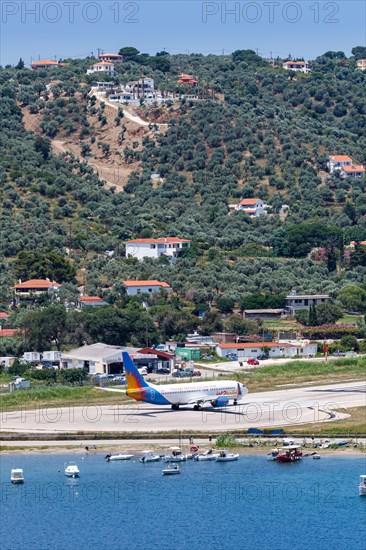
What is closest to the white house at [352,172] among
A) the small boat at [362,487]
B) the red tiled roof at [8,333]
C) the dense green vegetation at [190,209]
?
the dense green vegetation at [190,209]

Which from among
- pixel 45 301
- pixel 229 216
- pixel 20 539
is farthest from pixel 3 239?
pixel 20 539

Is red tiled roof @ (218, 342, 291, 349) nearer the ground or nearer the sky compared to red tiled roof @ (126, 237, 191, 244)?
nearer the ground

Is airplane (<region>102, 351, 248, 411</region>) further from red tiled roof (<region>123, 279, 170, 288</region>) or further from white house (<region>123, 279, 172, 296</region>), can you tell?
red tiled roof (<region>123, 279, 170, 288</region>)

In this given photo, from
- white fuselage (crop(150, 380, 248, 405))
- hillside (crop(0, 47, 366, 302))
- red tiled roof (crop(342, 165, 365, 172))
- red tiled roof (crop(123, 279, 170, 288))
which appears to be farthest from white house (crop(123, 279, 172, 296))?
red tiled roof (crop(342, 165, 365, 172))

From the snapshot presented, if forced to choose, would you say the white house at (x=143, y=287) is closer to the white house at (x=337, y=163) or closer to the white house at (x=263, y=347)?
the white house at (x=263, y=347)

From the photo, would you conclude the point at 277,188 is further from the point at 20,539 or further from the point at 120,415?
the point at 20,539

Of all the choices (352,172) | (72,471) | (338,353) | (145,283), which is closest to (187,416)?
(72,471)

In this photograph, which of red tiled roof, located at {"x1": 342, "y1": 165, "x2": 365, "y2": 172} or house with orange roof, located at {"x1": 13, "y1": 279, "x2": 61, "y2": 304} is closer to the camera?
house with orange roof, located at {"x1": 13, "y1": 279, "x2": 61, "y2": 304}
